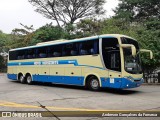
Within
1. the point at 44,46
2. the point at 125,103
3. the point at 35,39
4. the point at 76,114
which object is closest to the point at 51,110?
the point at 76,114

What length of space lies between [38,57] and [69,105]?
416 inches

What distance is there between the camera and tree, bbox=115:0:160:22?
36.9 m

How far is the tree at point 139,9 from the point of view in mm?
36906

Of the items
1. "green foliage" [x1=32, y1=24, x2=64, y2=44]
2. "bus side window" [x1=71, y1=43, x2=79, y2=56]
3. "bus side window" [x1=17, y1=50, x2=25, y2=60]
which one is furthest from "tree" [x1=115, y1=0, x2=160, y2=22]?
"bus side window" [x1=71, y1=43, x2=79, y2=56]

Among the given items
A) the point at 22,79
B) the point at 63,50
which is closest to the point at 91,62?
the point at 63,50

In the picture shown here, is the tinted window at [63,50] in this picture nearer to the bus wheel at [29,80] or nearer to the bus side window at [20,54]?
the bus side window at [20,54]

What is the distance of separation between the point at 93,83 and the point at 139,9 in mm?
25088

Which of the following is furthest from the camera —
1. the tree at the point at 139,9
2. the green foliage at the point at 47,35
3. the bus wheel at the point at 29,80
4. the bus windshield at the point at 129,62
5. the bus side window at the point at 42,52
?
the green foliage at the point at 47,35

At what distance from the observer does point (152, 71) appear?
24188mm

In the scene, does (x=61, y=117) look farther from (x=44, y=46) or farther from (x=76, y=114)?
(x=44, y=46)

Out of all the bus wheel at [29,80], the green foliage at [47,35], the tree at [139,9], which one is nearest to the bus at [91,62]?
the bus wheel at [29,80]

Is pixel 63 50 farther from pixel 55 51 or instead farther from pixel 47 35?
pixel 47 35

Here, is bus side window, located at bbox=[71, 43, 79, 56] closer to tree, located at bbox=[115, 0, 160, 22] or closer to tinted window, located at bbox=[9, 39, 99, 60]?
tinted window, located at bbox=[9, 39, 99, 60]

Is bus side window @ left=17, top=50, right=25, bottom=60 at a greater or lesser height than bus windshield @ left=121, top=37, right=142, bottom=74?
greater
